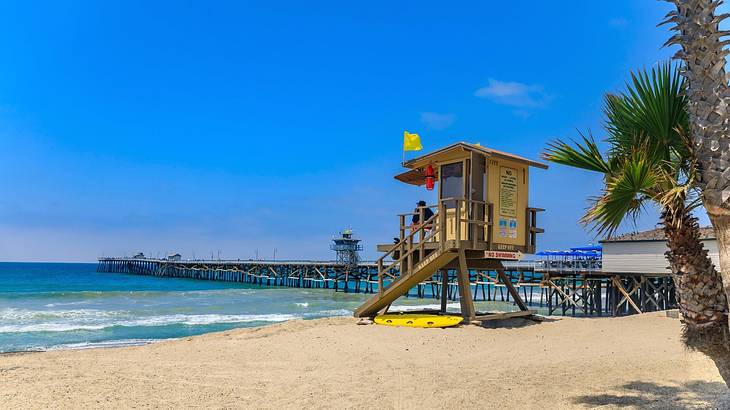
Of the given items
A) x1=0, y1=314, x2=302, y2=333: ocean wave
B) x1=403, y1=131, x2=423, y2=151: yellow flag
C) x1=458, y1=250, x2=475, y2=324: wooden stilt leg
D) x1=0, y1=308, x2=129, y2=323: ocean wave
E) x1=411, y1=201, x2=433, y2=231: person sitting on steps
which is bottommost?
x1=0, y1=308, x2=129, y2=323: ocean wave

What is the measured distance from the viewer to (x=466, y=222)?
12.9m

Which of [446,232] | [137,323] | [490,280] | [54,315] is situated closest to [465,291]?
[446,232]

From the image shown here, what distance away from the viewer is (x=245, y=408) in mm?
6328

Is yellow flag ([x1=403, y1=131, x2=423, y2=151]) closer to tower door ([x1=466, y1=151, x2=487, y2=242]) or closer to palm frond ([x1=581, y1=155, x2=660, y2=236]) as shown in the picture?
tower door ([x1=466, y1=151, x2=487, y2=242])

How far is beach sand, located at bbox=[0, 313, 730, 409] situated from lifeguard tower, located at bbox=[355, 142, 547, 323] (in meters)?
1.76

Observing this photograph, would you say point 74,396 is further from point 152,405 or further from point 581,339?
point 581,339

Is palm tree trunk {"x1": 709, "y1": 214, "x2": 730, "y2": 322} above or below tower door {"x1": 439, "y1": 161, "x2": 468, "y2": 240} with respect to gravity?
below

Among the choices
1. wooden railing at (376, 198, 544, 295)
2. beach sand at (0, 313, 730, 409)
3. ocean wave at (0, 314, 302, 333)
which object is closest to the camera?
beach sand at (0, 313, 730, 409)

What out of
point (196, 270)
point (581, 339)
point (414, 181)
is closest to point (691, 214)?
point (581, 339)

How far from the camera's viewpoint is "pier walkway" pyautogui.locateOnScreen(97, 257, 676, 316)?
26891 millimetres

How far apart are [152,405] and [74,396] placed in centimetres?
108

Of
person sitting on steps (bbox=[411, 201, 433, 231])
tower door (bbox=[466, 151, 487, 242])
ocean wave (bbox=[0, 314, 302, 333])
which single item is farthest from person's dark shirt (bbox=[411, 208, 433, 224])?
ocean wave (bbox=[0, 314, 302, 333])

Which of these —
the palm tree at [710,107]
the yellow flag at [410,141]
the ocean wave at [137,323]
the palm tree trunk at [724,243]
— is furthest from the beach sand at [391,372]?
the ocean wave at [137,323]

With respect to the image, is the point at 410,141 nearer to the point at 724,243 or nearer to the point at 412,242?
the point at 412,242
